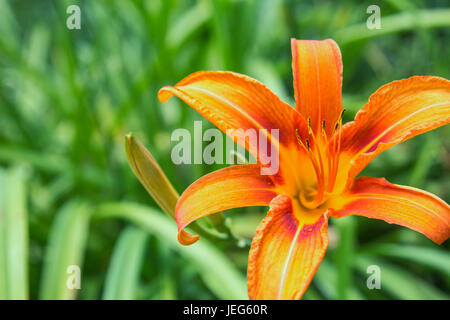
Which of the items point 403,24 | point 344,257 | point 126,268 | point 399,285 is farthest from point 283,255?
point 403,24

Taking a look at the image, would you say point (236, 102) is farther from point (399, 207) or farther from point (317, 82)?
point (399, 207)

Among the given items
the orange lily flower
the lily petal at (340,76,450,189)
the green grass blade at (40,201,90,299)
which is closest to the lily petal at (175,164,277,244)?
the orange lily flower

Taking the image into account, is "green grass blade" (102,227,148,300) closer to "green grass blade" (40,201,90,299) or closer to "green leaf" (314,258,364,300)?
"green grass blade" (40,201,90,299)

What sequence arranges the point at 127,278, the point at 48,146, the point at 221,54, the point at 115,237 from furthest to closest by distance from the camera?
the point at 48,146, the point at 115,237, the point at 221,54, the point at 127,278

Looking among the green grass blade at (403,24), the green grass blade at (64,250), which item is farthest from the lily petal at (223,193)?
the green grass blade at (403,24)
